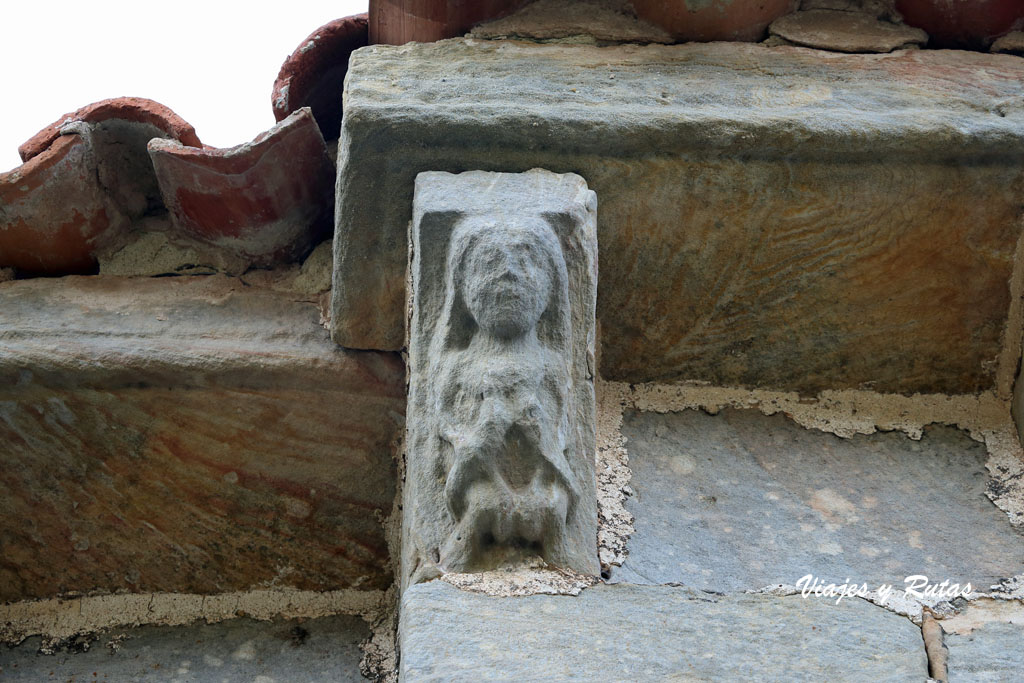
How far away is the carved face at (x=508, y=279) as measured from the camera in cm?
160

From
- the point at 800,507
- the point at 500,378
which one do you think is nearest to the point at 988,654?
the point at 800,507

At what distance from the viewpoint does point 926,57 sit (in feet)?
7.11

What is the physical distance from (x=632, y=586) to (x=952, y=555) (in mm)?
547

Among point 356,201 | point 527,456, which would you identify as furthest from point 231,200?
point 527,456

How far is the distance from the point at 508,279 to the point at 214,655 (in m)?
0.76

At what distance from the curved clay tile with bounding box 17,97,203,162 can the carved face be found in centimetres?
73

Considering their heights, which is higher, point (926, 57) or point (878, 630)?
point (926, 57)

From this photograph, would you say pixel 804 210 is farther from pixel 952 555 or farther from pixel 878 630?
pixel 878 630

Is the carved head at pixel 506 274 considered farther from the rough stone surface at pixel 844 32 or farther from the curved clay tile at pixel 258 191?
the rough stone surface at pixel 844 32

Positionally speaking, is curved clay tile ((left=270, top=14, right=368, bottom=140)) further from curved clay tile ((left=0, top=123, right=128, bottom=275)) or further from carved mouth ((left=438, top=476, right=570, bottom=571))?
carved mouth ((left=438, top=476, right=570, bottom=571))

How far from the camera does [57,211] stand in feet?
6.85

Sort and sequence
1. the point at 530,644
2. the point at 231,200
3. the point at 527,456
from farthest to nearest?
the point at 231,200, the point at 527,456, the point at 530,644

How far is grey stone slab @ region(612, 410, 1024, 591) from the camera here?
1754 millimetres

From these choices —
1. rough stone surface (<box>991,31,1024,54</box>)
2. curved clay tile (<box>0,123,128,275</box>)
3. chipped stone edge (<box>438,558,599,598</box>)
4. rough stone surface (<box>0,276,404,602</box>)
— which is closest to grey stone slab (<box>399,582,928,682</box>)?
chipped stone edge (<box>438,558,599,598</box>)
